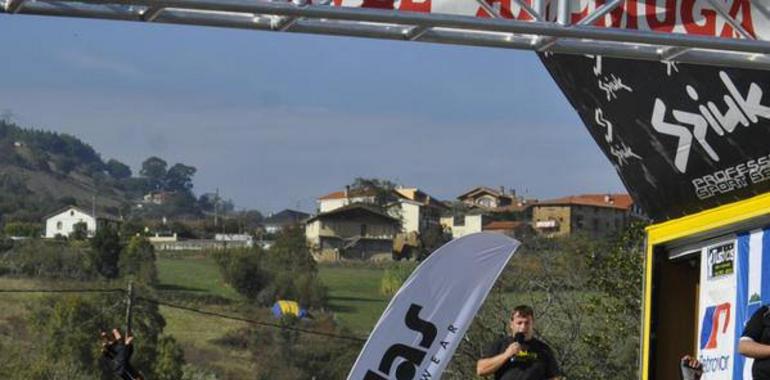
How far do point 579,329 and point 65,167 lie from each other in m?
171

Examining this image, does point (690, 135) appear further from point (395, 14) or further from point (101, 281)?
point (101, 281)

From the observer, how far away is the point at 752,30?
30.7 feet

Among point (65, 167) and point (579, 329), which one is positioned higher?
point (65, 167)

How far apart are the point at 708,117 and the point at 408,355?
268cm

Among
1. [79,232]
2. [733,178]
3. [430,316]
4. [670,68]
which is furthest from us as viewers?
[79,232]

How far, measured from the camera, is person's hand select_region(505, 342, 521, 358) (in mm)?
9305

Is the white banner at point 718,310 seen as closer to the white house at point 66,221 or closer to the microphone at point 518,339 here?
the microphone at point 518,339

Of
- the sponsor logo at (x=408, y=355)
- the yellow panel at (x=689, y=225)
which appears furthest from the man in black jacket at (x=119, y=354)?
the yellow panel at (x=689, y=225)

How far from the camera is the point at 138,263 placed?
88562 millimetres

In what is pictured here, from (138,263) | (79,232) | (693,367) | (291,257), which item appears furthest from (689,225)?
(79,232)

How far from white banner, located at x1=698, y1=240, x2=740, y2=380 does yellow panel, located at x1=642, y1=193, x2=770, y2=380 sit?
18 centimetres

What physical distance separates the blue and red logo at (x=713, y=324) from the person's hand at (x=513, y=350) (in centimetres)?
221

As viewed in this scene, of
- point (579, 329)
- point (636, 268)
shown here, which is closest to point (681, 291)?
point (636, 268)

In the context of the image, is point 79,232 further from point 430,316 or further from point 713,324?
point 430,316
